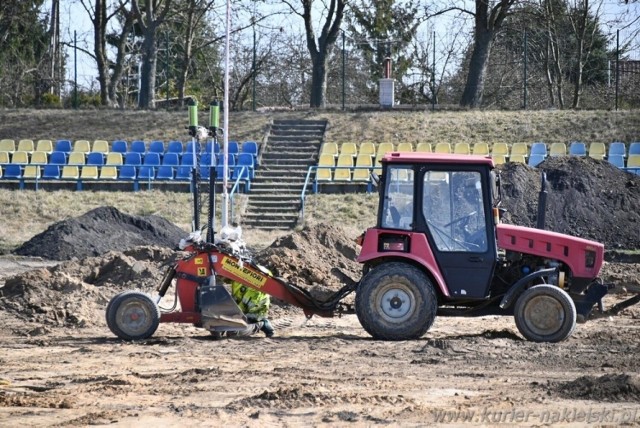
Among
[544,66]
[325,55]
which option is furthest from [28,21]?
[544,66]

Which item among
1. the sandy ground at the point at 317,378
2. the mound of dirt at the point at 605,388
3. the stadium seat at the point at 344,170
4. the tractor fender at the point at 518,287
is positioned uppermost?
the stadium seat at the point at 344,170

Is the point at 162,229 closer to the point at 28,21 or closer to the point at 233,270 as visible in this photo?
the point at 233,270

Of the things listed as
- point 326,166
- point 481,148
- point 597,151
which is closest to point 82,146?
point 326,166

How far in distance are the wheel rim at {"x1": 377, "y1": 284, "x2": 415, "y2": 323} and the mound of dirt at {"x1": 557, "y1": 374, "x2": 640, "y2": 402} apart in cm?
330

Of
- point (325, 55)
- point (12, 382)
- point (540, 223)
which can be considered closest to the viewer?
point (12, 382)

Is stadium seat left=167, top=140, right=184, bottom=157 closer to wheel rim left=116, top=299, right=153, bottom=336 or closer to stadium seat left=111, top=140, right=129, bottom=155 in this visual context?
stadium seat left=111, top=140, right=129, bottom=155

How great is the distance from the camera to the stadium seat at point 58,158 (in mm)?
35875

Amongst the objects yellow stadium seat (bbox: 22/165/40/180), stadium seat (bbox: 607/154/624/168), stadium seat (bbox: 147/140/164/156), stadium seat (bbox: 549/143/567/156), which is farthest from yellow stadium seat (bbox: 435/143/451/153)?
yellow stadium seat (bbox: 22/165/40/180)

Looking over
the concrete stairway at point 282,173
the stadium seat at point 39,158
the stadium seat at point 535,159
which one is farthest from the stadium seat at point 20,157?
the stadium seat at point 535,159

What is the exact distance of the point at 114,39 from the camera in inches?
2178

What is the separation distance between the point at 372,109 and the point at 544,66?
9.74 m

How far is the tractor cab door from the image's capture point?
523 inches

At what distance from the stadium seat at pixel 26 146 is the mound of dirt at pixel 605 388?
1186 inches

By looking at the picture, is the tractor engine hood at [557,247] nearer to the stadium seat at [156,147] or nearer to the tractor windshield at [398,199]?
the tractor windshield at [398,199]
